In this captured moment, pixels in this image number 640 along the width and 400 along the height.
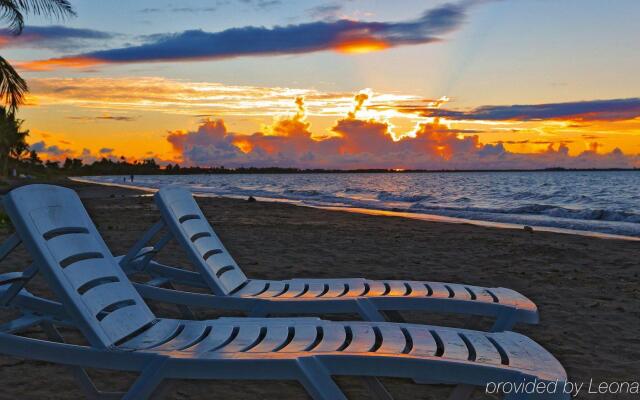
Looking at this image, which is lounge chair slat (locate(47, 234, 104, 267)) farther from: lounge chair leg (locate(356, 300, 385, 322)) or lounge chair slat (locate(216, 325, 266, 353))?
lounge chair leg (locate(356, 300, 385, 322))

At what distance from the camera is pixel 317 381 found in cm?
257

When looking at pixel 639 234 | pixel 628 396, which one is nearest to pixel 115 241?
pixel 628 396

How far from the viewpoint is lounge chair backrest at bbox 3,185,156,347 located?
3025 millimetres

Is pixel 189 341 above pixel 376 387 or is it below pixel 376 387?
above

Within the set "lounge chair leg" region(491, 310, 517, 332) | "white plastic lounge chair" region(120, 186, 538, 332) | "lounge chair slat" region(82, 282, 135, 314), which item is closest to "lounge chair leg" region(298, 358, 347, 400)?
"lounge chair slat" region(82, 282, 135, 314)

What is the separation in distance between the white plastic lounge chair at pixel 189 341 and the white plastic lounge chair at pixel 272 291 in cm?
76

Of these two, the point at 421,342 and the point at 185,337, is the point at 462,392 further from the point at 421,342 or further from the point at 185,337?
the point at 185,337

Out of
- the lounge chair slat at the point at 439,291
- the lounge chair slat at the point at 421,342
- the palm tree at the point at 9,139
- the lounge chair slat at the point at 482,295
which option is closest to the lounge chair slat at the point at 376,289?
the lounge chair slat at the point at 439,291

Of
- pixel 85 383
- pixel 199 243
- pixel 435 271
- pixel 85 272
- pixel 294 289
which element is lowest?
pixel 435 271

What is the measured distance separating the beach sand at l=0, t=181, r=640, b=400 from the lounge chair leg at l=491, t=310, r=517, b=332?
707 mm

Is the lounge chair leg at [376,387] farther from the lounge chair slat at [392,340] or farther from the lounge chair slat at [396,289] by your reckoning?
the lounge chair slat at [396,289]

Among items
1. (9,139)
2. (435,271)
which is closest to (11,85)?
(435,271)

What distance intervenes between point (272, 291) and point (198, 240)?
0.71 meters

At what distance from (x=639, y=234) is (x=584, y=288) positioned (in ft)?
35.7
